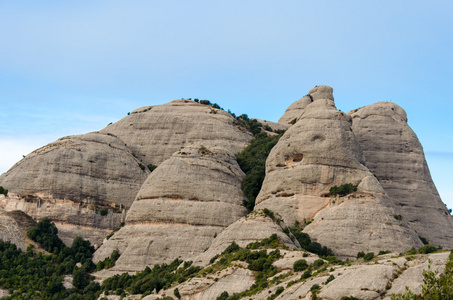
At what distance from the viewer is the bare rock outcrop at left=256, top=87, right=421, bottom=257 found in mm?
64062

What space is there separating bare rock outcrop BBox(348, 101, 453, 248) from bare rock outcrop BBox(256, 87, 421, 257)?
7159 mm

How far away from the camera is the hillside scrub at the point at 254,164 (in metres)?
76.2

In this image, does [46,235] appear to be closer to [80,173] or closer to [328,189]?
[80,173]

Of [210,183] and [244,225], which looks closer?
[244,225]

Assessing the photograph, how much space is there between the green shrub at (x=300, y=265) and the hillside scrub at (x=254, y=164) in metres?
23.5

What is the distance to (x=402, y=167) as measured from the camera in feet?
268

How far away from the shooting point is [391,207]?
67.1m

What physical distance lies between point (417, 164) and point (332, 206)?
17859mm

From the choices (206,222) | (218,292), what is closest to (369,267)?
(218,292)

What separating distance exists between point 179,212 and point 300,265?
2294 centimetres

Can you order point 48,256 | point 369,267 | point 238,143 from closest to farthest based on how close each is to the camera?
point 369,267
point 48,256
point 238,143

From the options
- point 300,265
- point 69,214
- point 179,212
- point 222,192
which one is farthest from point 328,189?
point 69,214

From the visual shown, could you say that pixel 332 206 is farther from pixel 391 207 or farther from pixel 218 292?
pixel 218 292

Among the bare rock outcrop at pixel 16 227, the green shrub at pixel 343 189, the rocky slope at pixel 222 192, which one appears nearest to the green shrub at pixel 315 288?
the rocky slope at pixel 222 192
